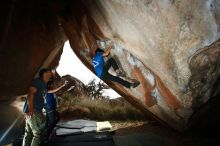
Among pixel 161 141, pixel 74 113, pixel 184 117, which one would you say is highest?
pixel 74 113

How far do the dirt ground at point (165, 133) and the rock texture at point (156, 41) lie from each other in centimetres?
30

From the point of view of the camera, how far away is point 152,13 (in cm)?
589

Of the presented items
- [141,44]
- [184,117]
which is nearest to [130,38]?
[141,44]

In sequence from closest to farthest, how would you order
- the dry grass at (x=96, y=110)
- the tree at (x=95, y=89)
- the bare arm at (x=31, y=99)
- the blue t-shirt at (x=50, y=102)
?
the bare arm at (x=31, y=99) → the blue t-shirt at (x=50, y=102) → the dry grass at (x=96, y=110) → the tree at (x=95, y=89)

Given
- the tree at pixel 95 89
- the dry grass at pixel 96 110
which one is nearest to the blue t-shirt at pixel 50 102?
the dry grass at pixel 96 110

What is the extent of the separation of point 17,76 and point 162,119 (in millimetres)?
6225

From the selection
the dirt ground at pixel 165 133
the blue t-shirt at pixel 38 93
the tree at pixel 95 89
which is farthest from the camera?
the tree at pixel 95 89

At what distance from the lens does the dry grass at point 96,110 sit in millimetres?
10344

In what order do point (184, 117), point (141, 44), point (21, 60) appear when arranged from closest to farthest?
point (141, 44), point (184, 117), point (21, 60)

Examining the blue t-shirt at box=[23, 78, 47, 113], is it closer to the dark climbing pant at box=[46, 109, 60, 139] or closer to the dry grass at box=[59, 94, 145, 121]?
the dark climbing pant at box=[46, 109, 60, 139]

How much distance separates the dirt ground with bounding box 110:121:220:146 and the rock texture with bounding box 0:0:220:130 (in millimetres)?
298

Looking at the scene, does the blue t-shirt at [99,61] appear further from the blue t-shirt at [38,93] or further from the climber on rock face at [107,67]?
the blue t-shirt at [38,93]

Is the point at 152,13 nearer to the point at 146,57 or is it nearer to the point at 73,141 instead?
the point at 146,57

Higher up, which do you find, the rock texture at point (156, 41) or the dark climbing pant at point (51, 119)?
the rock texture at point (156, 41)
